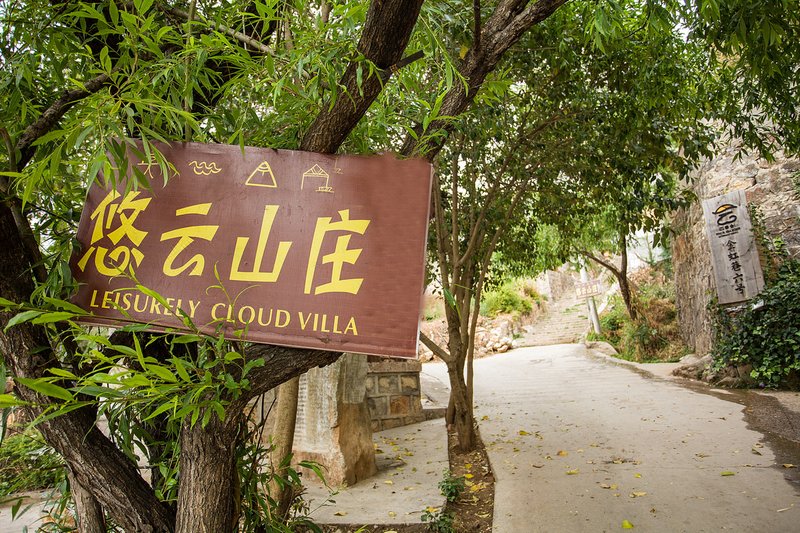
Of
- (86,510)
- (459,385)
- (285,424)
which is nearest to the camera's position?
(86,510)

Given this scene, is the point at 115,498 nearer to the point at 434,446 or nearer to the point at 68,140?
the point at 68,140

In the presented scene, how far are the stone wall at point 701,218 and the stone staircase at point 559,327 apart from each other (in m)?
5.87

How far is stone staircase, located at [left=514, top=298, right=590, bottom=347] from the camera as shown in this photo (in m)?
17.1

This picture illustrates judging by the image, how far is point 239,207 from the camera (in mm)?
1328

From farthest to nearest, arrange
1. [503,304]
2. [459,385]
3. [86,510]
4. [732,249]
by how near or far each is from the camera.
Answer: [503,304] → [732,249] → [459,385] → [86,510]

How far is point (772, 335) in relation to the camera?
24.3 ft

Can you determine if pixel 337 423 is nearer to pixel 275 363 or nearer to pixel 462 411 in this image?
pixel 462 411

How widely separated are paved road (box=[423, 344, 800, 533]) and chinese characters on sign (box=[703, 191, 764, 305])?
1861 mm

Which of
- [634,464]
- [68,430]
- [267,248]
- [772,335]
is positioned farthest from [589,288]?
[68,430]

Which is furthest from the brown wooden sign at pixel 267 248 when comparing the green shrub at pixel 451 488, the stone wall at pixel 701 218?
the stone wall at pixel 701 218

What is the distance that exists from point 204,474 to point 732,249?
360 inches

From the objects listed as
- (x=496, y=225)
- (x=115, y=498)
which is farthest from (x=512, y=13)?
(x=496, y=225)

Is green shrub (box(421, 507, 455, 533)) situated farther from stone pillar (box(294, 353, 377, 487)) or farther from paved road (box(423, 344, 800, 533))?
stone pillar (box(294, 353, 377, 487))

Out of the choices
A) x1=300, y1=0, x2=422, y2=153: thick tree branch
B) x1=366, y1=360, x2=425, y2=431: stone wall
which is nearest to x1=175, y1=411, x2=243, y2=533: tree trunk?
x1=300, y1=0, x2=422, y2=153: thick tree branch
